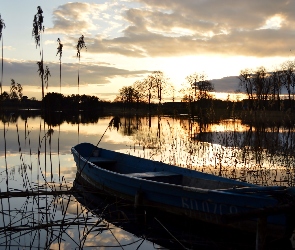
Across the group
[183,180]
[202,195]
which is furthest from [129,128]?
[202,195]

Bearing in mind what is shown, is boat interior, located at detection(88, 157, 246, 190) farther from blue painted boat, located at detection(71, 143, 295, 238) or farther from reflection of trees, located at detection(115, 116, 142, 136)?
reflection of trees, located at detection(115, 116, 142, 136)

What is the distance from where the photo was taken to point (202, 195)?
6.66 meters

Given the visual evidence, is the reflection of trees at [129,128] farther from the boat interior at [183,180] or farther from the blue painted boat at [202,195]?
the boat interior at [183,180]

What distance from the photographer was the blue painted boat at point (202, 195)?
4930 mm

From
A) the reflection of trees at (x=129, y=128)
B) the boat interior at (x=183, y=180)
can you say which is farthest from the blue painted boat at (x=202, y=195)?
the reflection of trees at (x=129, y=128)

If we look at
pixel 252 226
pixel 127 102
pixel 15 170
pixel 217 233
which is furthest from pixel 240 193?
pixel 127 102

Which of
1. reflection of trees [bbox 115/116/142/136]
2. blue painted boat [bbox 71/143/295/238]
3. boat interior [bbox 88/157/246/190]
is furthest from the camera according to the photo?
reflection of trees [bbox 115/116/142/136]

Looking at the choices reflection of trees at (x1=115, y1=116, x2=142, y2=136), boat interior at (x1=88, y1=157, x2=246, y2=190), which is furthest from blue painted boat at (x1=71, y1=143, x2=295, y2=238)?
reflection of trees at (x1=115, y1=116, x2=142, y2=136)

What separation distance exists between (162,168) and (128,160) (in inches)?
76.3

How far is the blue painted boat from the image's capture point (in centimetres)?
493

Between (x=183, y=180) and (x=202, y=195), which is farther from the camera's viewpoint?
(x=183, y=180)

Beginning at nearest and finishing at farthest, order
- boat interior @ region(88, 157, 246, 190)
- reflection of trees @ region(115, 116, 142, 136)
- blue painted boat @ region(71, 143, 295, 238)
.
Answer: blue painted boat @ region(71, 143, 295, 238) → boat interior @ region(88, 157, 246, 190) → reflection of trees @ region(115, 116, 142, 136)

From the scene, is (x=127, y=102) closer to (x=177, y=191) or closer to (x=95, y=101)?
(x=95, y=101)

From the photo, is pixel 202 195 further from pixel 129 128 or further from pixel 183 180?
pixel 129 128
